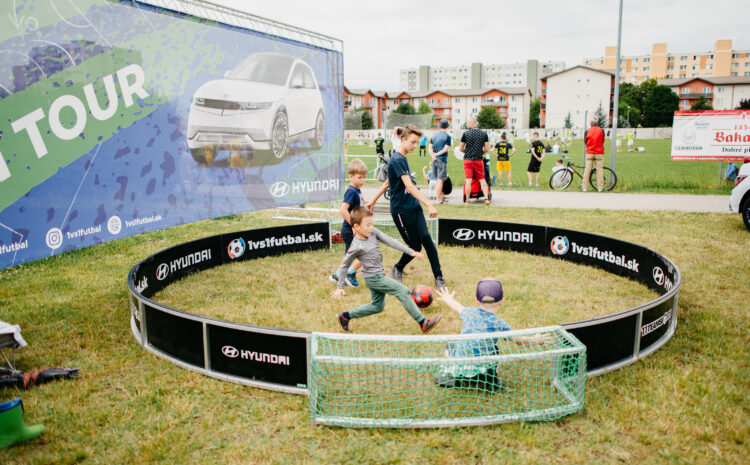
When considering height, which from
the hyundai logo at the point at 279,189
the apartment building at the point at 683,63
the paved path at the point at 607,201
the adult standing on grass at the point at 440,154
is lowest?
the paved path at the point at 607,201

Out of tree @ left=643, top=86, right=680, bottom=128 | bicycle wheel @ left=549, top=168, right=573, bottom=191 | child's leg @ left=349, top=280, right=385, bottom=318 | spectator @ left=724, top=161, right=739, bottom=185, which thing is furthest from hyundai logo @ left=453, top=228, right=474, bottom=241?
tree @ left=643, top=86, right=680, bottom=128

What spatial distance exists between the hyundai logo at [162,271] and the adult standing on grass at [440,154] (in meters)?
8.30

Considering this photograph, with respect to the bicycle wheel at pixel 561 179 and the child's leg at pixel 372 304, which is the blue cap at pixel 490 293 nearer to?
the child's leg at pixel 372 304

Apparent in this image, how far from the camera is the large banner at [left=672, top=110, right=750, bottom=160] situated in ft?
49.0

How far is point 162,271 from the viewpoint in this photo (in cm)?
730

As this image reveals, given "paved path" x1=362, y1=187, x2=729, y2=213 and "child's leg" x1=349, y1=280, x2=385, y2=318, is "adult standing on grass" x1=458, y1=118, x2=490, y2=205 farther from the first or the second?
"child's leg" x1=349, y1=280, x2=385, y2=318

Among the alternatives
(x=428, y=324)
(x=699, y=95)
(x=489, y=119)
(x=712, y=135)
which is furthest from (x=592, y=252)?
(x=699, y=95)

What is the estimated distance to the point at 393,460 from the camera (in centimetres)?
335

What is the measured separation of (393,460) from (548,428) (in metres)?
1.22

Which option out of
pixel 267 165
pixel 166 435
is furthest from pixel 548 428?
pixel 267 165

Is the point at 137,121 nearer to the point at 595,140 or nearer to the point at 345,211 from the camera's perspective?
the point at 345,211

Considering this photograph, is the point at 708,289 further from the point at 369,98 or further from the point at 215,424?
the point at 369,98

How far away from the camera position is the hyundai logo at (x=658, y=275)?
6.68 meters

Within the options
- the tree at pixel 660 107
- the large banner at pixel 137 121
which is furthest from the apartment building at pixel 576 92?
the large banner at pixel 137 121
